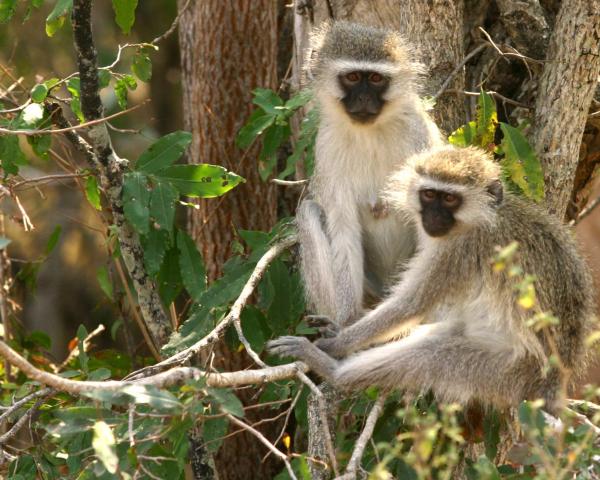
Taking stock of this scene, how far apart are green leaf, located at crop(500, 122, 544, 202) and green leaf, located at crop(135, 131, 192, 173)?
63.5 inches

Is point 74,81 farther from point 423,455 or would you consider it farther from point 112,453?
point 423,455

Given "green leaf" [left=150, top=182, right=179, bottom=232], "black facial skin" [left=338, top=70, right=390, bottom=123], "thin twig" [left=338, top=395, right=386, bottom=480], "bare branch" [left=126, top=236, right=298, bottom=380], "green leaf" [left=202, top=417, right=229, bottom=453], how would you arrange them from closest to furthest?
"thin twig" [left=338, top=395, right=386, bottom=480]
"bare branch" [left=126, top=236, right=298, bottom=380]
"green leaf" [left=202, top=417, right=229, bottom=453]
"green leaf" [left=150, top=182, right=179, bottom=232]
"black facial skin" [left=338, top=70, right=390, bottom=123]

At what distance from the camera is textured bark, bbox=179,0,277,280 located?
264 inches

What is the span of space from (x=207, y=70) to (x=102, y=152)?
83.8 inches

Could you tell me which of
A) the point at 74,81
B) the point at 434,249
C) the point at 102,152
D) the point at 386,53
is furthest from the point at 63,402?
the point at 386,53

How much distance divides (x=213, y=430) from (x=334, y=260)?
113cm

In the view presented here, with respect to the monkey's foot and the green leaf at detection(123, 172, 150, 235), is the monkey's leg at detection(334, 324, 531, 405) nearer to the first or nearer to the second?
the monkey's foot

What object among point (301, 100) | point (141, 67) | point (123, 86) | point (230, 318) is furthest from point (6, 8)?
point (230, 318)

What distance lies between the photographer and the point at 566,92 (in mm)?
5078

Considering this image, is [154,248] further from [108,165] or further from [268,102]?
[268,102]

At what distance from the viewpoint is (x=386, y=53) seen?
499 cm

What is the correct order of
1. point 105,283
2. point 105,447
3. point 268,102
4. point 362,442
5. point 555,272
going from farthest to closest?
point 105,283, point 268,102, point 555,272, point 362,442, point 105,447

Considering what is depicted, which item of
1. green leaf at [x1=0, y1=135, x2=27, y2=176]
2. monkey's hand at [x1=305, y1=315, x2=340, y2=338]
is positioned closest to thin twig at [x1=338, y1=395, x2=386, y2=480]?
monkey's hand at [x1=305, y1=315, x2=340, y2=338]

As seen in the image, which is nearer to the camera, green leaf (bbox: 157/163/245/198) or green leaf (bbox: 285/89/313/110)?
green leaf (bbox: 157/163/245/198)
